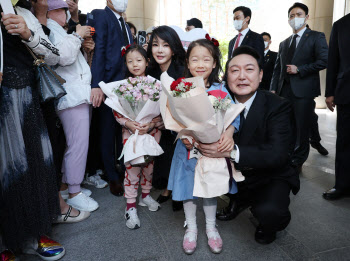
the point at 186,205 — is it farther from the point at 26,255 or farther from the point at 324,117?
the point at 324,117

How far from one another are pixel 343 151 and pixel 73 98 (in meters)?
2.76

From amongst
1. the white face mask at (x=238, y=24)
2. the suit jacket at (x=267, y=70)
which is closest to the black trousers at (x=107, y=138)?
the white face mask at (x=238, y=24)

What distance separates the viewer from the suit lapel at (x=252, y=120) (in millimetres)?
1878

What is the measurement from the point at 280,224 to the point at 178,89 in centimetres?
124

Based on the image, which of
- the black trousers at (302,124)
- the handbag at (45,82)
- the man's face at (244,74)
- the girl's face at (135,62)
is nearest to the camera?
the handbag at (45,82)

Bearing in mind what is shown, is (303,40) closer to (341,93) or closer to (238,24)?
(341,93)

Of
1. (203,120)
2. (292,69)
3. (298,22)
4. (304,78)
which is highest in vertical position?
(298,22)

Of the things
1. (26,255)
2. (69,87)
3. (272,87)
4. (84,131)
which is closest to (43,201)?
(26,255)

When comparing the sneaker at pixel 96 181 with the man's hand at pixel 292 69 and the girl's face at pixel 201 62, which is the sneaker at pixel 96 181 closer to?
the girl's face at pixel 201 62

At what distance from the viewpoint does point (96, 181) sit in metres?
3.03

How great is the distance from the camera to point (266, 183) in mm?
1960

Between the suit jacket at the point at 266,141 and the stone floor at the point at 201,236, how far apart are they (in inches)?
16.8

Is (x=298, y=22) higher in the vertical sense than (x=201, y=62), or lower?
higher

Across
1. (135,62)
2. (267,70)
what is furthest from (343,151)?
(267,70)
